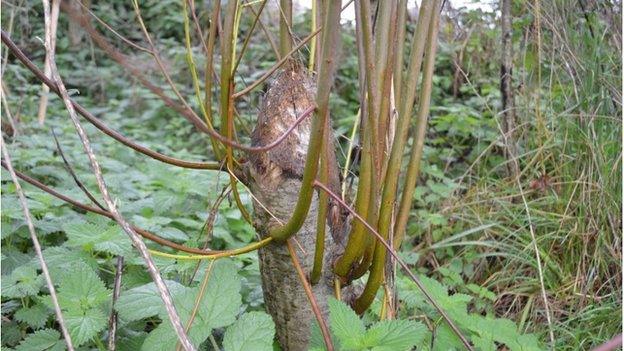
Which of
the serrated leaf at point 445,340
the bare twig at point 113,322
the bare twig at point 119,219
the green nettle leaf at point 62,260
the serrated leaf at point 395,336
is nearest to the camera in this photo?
the bare twig at point 119,219

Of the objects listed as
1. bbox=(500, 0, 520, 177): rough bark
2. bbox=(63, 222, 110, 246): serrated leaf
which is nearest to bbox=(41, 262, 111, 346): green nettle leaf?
bbox=(63, 222, 110, 246): serrated leaf

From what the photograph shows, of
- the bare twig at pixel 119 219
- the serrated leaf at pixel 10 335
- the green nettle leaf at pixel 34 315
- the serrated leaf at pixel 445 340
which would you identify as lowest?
the serrated leaf at pixel 10 335

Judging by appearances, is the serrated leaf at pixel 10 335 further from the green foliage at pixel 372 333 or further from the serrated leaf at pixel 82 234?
the green foliage at pixel 372 333

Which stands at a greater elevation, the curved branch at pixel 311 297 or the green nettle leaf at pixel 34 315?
the curved branch at pixel 311 297

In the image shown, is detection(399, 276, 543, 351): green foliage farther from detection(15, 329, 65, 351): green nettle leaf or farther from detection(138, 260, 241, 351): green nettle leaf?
detection(15, 329, 65, 351): green nettle leaf

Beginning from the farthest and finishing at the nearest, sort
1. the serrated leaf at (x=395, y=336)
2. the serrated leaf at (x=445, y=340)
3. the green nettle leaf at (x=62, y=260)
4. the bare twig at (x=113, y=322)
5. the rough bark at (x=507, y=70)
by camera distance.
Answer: the rough bark at (x=507, y=70) < the green nettle leaf at (x=62, y=260) < the serrated leaf at (x=445, y=340) < the bare twig at (x=113, y=322) < the serrated leaf at (x=395, y=336)

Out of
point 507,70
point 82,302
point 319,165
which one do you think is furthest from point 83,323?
point 507,70

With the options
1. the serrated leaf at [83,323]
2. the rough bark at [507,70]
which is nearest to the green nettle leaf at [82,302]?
the serrated leaf at [83,323]
